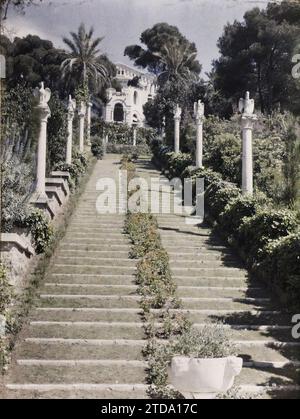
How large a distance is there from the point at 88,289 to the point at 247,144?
598cm

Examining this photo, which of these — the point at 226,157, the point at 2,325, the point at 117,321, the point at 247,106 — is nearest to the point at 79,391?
the point at 2,325

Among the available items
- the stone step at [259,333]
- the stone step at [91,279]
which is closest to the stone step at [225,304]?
the stone step at [259,333]

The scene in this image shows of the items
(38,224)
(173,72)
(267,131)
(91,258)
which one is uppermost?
(173,72)

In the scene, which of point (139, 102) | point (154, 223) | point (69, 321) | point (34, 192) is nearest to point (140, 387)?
point (69, 321)

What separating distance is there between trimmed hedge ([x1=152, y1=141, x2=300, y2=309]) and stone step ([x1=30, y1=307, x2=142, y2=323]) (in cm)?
249

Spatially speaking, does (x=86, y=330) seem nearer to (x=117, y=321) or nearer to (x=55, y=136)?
(x=117, y=321)

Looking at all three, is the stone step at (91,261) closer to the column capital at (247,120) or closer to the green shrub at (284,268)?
the green shrub at (284,268)

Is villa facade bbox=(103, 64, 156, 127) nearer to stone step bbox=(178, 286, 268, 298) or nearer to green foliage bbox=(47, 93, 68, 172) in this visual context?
green foliage bbox=(47, 93, 68, 172)

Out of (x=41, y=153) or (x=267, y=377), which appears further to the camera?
(x=41, y=153)

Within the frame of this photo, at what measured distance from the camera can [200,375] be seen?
199 inches

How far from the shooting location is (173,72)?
33.2m

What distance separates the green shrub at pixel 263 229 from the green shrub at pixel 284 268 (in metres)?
0.34
